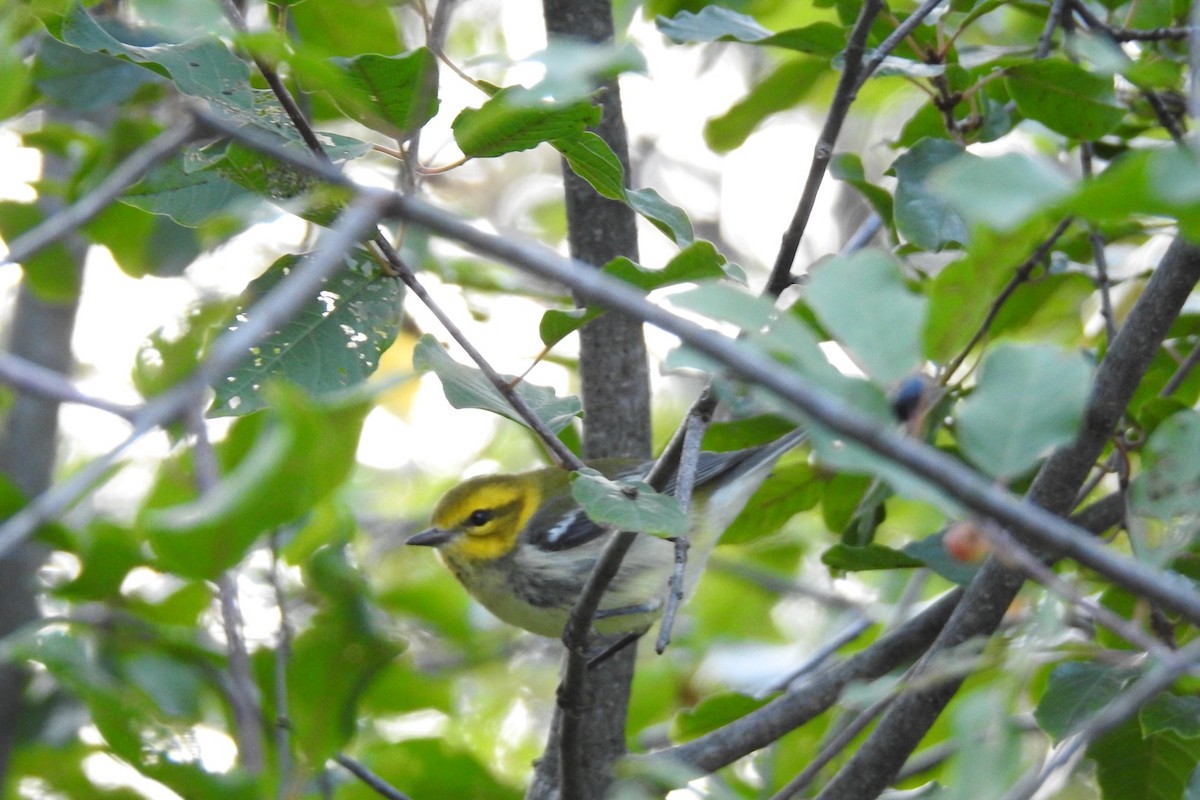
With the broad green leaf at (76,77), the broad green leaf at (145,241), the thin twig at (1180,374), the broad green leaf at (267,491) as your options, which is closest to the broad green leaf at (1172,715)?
the thin twig at (1180,374)

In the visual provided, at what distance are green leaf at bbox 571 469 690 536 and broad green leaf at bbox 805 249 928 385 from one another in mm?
512

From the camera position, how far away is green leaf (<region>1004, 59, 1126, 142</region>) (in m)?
1.71

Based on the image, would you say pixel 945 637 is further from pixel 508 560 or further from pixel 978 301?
pixel 508 560

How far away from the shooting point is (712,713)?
7.15 ft

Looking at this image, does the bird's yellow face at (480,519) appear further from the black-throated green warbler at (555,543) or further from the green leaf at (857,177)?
the green leaf at (857,177)

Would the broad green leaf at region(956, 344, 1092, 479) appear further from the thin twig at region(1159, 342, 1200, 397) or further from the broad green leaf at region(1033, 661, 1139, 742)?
the thin twig at region(1159, 342, 1200, 397)

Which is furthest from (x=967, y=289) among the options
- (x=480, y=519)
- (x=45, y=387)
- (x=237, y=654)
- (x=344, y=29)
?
(x=480, y=519)

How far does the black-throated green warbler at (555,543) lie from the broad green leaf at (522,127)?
134 centimetres

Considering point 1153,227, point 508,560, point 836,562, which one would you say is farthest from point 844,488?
point 508,560

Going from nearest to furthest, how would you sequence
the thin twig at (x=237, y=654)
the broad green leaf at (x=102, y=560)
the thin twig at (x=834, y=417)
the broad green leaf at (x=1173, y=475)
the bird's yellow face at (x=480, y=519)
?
the thin twig at (x=834, y=417), the broad green leaf at (x=1173, y=475), the thin twig at (x=237, y=654), the broad green leaf at (x=102, y=560), the bird's yellow face at (x=480, y=519)

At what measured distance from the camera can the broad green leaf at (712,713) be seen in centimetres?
215

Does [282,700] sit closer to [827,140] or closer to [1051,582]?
[827,140]

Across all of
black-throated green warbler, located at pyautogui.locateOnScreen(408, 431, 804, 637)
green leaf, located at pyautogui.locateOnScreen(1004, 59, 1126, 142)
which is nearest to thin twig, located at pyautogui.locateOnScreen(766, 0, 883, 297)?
green leaf, located at pyautogui.locateOnScreen(1004, 59, 1126, 142)

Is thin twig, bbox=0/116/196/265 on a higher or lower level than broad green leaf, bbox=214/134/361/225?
lower
